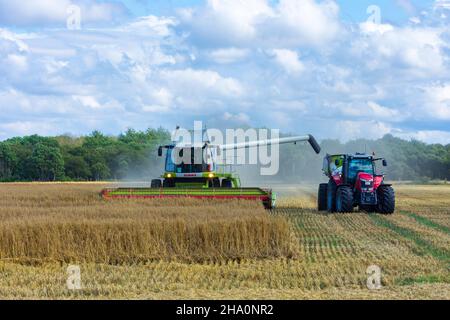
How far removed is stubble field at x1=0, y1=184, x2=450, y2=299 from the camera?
404 inches

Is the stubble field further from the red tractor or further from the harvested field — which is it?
the red tractor

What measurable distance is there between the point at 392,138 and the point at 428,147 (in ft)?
25.5

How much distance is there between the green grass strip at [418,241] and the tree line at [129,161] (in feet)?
126

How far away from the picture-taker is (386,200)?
23.9m

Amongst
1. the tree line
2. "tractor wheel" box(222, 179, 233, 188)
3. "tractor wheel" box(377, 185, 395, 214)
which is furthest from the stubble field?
the tree line

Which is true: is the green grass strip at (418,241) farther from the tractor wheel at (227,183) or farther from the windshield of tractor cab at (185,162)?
the windshield of tractor cab at (185,162)

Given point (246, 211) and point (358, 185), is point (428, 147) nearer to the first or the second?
point (358, 185)

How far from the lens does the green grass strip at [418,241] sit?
14289 mm

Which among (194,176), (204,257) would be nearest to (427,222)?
(194,176)

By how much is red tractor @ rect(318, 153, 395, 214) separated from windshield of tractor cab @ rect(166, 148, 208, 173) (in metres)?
4.37
